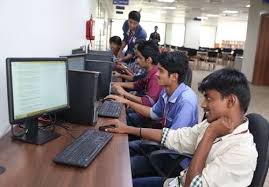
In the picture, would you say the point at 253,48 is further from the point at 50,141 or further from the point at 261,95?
the point at 50,141

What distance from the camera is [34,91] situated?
154cm

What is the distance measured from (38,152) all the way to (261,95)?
7.58 meters

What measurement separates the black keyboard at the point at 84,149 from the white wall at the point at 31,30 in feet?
1.48

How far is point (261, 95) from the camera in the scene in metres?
8.12

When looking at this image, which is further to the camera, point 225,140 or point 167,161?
point 167,161

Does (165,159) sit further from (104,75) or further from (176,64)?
(104,75)

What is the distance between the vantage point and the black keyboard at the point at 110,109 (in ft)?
7.39

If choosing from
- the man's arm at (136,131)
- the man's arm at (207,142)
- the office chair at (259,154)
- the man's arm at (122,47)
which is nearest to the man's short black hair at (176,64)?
the man's arm at (136,131)

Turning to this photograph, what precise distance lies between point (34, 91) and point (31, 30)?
2.05 ft

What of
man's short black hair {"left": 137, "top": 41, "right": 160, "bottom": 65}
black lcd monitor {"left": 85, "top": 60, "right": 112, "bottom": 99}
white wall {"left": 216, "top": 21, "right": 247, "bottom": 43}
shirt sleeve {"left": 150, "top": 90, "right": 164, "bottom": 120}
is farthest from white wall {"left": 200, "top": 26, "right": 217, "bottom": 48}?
shirt sleeve {"left": 150, "top": 90, "right": 164, "bottom": 120}

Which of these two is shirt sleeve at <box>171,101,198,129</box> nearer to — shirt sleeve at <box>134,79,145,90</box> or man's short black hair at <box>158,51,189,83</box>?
man's short black hair at <box>158,51,189,83</box>

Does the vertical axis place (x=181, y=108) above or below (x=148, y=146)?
above

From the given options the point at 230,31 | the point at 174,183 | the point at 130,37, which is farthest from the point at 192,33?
the point at 174,183

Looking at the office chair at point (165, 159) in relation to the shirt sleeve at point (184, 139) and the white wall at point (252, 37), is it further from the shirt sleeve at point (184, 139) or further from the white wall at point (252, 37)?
the white wall at point (252, 37)
